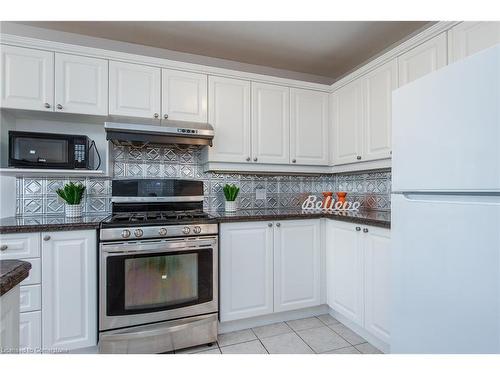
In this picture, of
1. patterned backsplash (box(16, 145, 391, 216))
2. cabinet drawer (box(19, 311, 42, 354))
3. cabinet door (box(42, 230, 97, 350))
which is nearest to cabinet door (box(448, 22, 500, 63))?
patterned backsplash (box(16, 145, 391, 216))

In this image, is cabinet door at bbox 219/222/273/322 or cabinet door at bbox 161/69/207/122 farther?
cabinet door at bbox 161/69/207/122

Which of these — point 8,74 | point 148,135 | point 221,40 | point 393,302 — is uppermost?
point 221,40

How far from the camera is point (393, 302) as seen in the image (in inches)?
51.9

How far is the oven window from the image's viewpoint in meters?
1.66

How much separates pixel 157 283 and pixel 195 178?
1023mm

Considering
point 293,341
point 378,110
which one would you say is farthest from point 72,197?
point 378,110

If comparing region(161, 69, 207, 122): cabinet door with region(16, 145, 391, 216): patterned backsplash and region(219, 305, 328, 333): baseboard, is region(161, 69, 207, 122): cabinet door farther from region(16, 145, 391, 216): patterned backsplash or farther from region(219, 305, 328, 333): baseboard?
region(219, 305, 328, 333): baseboard

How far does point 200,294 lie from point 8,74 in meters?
1.97

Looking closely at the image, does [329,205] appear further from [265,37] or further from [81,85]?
[81,85]

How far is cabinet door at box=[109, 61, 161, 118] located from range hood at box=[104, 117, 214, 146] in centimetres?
7
